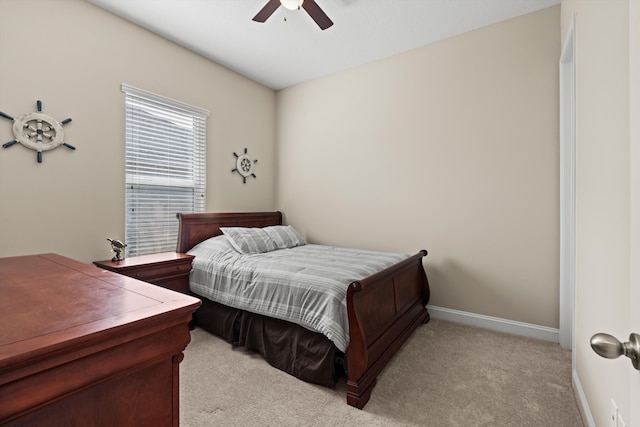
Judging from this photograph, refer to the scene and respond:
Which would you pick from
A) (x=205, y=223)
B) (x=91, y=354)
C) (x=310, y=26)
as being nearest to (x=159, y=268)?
(x=205, y=223)

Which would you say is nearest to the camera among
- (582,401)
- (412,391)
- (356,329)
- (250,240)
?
(582,401)

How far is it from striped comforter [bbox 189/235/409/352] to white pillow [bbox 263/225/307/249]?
0.20 meters

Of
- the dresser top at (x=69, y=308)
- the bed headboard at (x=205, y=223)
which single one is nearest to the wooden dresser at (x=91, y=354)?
the dresser top at (x=69, y=308)

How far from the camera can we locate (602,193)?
4.55 feet

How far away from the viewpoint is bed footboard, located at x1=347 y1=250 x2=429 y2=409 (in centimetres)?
184

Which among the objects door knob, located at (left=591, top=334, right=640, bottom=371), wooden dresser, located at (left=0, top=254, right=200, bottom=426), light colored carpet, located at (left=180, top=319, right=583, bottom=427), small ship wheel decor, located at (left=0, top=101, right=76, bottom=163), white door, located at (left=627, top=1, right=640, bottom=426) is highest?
small ship wheel decor, located at (left=0, top=101, right=76, bottom=163)

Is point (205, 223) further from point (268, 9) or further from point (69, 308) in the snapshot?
point (69, 308)

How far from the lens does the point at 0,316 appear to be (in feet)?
2.73

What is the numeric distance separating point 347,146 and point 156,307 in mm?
3229

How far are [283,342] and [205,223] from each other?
1.78 metres

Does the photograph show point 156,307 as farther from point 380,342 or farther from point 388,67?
point 388,67

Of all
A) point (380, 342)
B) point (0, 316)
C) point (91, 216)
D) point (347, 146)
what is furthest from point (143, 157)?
point (380, 342)

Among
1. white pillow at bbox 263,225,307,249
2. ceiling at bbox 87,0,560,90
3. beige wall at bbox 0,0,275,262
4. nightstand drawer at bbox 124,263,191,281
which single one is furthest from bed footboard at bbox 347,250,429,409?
beige wall at bbox 0,0,275,262

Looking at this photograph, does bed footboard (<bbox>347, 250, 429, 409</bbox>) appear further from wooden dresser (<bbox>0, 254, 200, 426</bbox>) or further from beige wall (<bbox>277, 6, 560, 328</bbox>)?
wooden dresser (<bbox>0, 254, 200, 426</bbox>)
